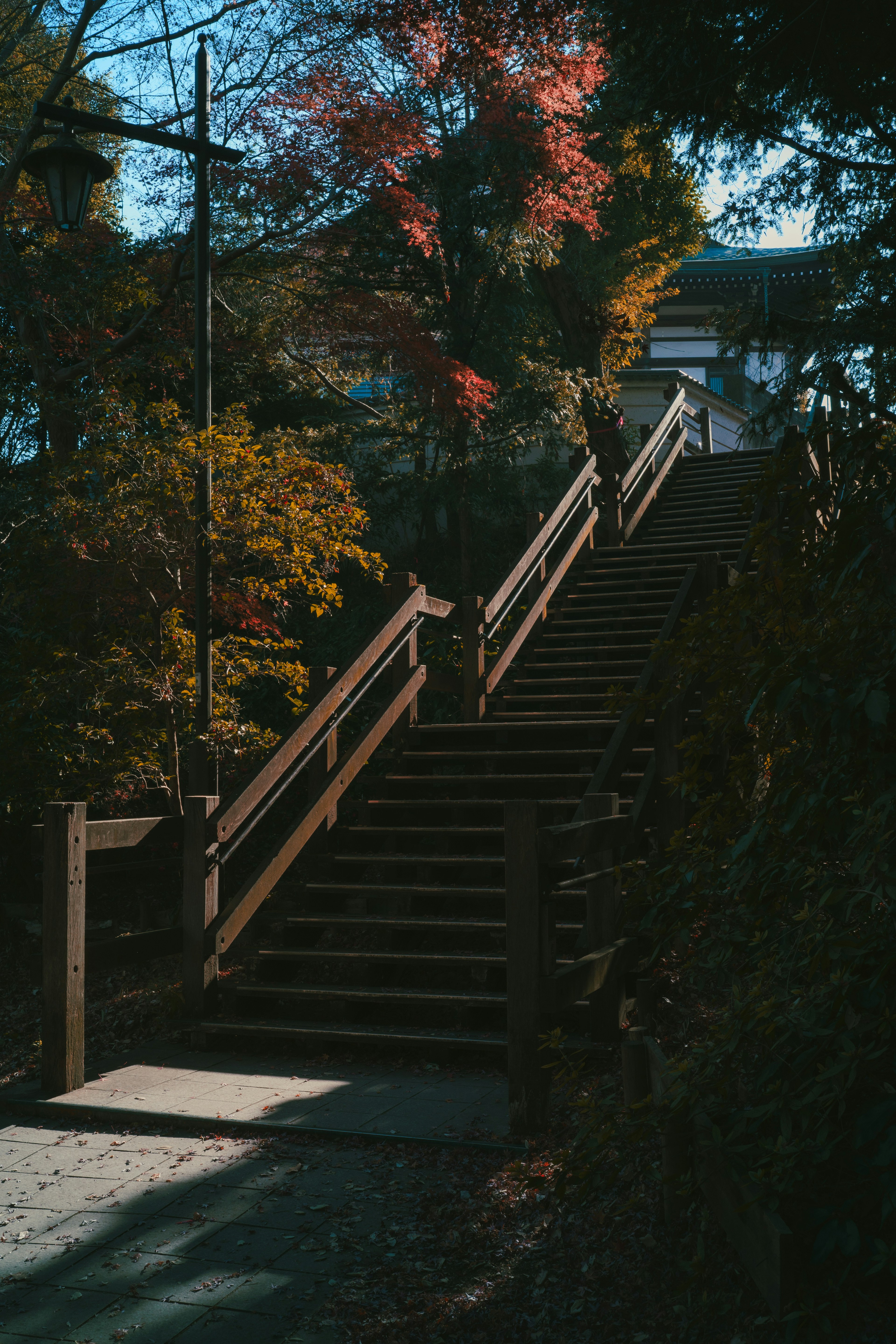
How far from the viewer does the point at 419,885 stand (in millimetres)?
6746

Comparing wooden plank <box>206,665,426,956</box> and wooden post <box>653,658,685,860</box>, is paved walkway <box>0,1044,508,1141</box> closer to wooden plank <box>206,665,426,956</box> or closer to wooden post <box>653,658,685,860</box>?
wooden plank <box>206,665,426,956</box>

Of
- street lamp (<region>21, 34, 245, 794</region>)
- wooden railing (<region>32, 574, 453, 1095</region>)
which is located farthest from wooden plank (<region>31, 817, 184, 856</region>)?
street lamp (<region>21, 34, 245, 794</region>)

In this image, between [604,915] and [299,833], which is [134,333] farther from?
[604,915]

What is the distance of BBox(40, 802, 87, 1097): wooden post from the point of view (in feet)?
17.0

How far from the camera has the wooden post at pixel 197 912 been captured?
599cm

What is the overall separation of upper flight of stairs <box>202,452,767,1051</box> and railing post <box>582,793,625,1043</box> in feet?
0.88

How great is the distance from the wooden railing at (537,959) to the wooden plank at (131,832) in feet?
7.13

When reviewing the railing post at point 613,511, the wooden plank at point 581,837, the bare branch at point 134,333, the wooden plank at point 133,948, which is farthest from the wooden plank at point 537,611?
the bare branch at point 134,333

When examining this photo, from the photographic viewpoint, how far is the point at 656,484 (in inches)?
555

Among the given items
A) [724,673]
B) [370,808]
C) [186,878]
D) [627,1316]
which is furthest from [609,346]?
[627,1316]

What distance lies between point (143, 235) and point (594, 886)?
10.00 metres

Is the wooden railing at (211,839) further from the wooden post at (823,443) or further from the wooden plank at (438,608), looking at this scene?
the wooden post at (823,443)

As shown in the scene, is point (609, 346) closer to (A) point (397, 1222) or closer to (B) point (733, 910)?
(B) point (733, 910)

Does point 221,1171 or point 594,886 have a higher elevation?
point 594,886
